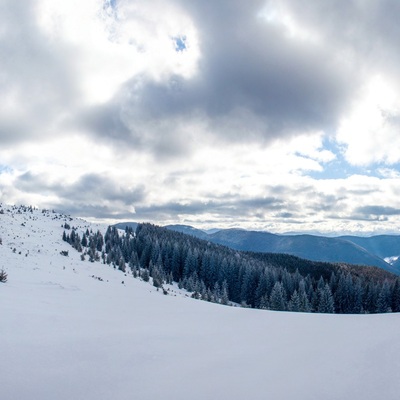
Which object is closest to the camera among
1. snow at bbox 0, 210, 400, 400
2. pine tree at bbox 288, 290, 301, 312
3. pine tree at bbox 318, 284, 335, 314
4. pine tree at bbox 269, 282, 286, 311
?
snow at bbox 0, 210, 400, 400

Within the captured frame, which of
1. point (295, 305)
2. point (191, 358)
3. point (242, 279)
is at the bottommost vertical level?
point (295, 305)

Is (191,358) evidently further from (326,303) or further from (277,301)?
(326,303)

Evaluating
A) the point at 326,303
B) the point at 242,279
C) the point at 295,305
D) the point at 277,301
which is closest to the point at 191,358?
the point at 295,305

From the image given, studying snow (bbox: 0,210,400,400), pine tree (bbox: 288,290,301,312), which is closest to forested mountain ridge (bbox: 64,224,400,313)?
pine tree (bbox: 288,290,301,312)

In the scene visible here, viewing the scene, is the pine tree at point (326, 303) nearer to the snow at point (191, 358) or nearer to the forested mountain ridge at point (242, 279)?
the forested mountain ridge at point (242, 279)

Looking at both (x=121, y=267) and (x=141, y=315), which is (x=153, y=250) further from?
(x=141, y=315)

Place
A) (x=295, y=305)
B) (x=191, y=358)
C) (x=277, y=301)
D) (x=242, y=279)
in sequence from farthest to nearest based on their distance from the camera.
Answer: (x=242, y=279) < (x=277, y=301) < (x=295, y=305) < (x=191, y=358)

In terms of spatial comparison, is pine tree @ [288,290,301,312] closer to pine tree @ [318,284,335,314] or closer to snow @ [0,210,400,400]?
pine tree @ [318,284,335,314]

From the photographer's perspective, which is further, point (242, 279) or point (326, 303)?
point (242, 279)

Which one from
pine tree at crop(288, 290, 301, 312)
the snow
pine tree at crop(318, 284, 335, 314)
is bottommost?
pine tree at crop(318, 284, 335, 314)

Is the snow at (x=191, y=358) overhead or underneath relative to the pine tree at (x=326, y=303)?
overhead

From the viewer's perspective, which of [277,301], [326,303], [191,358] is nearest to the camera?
[191,358]

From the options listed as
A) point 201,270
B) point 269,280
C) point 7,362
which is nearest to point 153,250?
point 201,270

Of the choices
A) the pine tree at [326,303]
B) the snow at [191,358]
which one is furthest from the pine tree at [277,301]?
the snow at [191,358]
